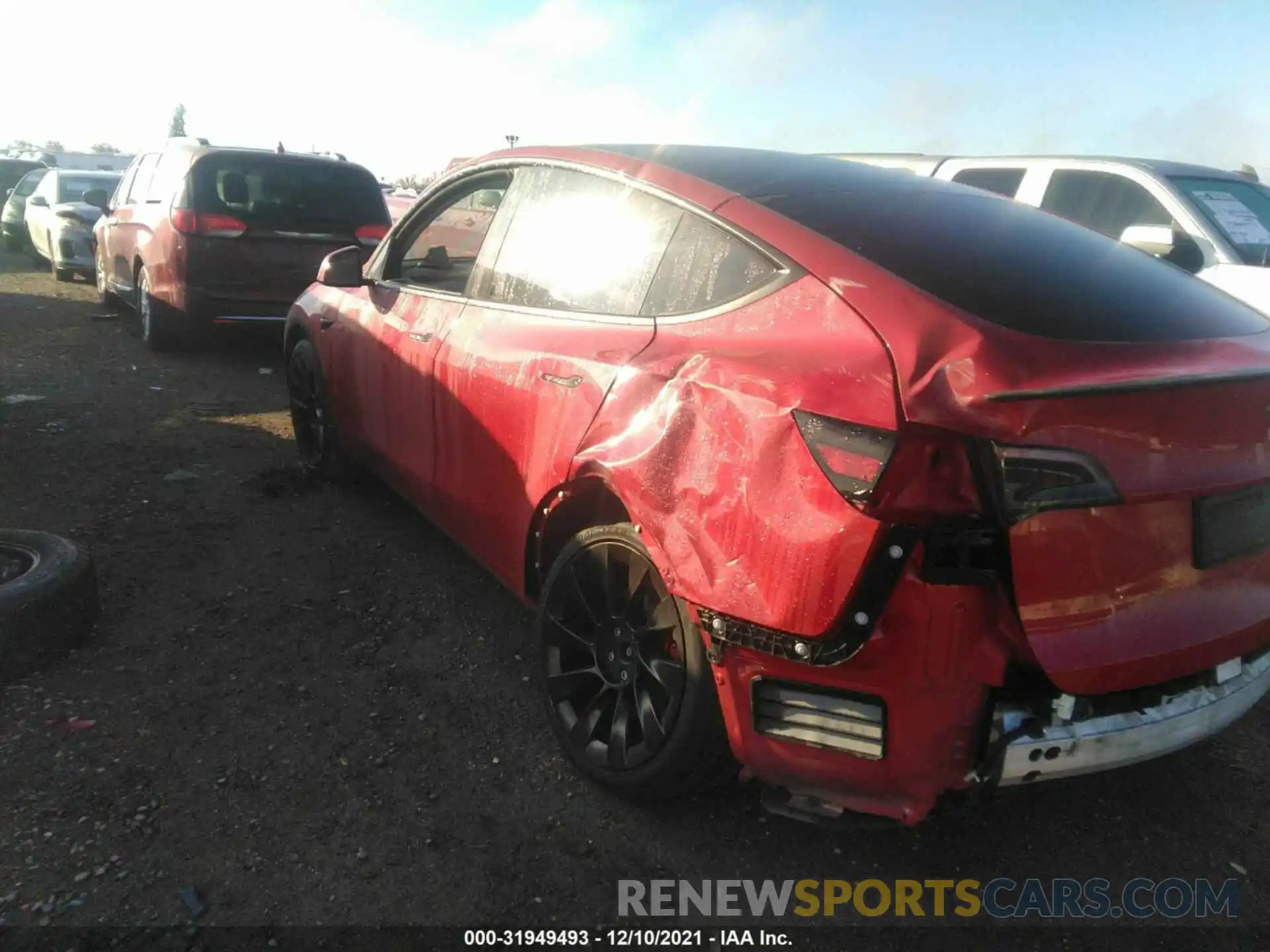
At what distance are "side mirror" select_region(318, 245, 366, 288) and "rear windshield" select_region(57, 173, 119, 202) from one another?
506 inches

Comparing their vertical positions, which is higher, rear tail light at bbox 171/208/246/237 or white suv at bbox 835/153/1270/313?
white suv at bbox 835/153/1270/313

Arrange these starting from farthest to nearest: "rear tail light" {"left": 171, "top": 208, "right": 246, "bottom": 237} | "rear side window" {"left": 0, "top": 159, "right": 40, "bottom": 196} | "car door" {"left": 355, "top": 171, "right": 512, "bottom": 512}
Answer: "rear side window" {"left": 0, "top": 159, "right": 40, "bottom": 196}, "rear tail light" {"left": 171, "top": 208, "right": 246, "bottom": 237}, "car door" {"left": 355, "top": 171, "right": 512, "bottom": 512}

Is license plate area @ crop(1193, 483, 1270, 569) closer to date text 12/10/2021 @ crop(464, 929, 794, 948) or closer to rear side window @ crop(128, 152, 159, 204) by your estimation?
date text 12/10/2021 @ crop(464, 929, 794, 948)

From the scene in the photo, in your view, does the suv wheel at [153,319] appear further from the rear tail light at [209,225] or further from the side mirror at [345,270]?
the side mirror at [345,270]

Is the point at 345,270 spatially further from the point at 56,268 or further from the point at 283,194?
the point at 56,268

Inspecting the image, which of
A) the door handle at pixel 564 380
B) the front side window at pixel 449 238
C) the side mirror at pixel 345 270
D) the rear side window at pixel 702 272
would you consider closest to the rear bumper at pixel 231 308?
the side mirror at pixel 345 270

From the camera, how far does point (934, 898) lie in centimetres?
243

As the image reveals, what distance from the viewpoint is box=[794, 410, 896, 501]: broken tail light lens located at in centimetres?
185

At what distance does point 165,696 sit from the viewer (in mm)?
3111

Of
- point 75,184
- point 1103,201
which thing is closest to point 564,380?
point 1103,201

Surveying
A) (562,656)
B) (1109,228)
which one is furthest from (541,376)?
(1109,228)

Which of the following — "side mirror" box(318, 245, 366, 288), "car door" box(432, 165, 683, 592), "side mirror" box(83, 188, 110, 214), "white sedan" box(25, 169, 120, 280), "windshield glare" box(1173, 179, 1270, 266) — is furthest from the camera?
"white sedan" box(25, 169, 120, 280)

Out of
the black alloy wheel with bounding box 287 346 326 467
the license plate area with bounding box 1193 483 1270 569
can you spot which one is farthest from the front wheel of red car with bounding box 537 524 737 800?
the black alloy wheel with bounding box 287 346 326 467

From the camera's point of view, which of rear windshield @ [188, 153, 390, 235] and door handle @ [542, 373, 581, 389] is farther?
rear windshield @ [188, 153, 390, 235]
